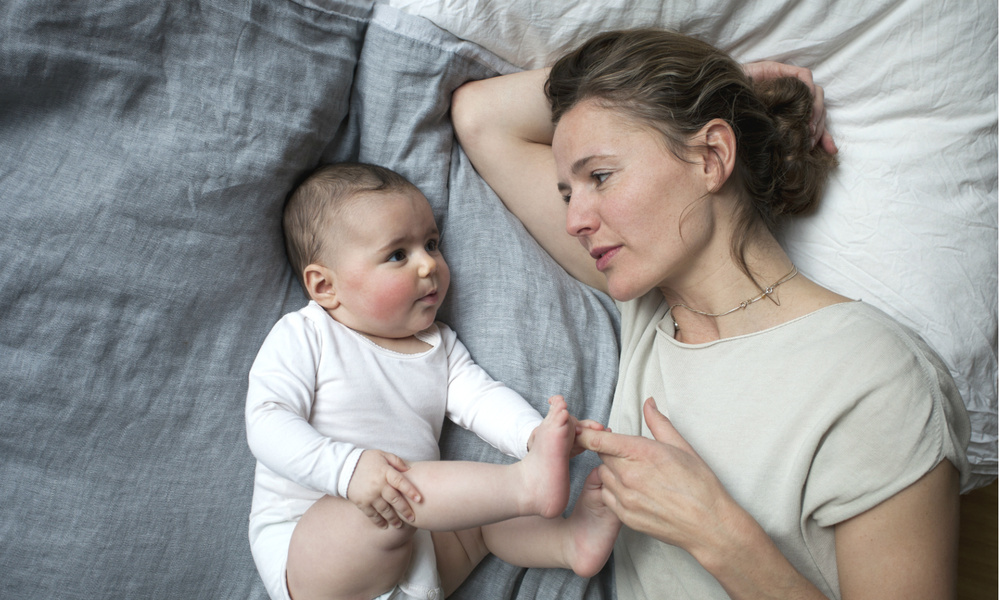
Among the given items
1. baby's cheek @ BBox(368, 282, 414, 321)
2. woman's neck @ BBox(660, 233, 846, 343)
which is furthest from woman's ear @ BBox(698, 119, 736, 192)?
baby's cheek @ BBox(368, 282, 414, 321)

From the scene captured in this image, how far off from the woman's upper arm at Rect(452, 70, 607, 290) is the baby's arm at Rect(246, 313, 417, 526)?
591mm

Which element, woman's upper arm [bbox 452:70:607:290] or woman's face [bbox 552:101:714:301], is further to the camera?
woman's upper arm [bbox 452:70:607:290]

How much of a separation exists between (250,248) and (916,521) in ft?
4.40

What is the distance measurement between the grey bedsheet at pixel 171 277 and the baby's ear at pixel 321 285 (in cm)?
12

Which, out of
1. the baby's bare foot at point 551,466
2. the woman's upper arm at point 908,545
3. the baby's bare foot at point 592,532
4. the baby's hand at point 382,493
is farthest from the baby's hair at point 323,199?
the woman's upper arm at point 908,545

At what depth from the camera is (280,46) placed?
133 centimetres

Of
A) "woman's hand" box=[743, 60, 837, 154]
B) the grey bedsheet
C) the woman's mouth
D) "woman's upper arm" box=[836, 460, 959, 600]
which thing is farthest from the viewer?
"woman's hand" box=[743, 60, 837, 154]

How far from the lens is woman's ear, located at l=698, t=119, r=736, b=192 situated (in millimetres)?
1229

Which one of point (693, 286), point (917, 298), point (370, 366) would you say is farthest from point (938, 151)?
point (370, 366)

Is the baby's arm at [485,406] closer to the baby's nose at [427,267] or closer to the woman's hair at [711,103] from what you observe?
the baby's nose at [427,267]

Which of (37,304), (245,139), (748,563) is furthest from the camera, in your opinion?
(245,139)

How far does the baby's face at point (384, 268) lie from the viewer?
51.1 inches

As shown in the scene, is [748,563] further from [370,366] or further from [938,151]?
[938,151]

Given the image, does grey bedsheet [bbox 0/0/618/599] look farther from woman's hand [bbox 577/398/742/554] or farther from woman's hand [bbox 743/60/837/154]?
woman's hand [bbox 743/60/837/154]
